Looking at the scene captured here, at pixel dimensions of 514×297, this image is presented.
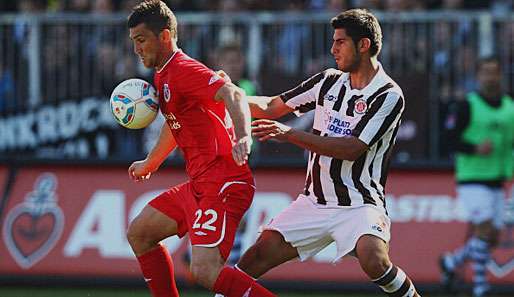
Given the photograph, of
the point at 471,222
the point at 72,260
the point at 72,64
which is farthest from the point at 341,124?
the point at 72,64

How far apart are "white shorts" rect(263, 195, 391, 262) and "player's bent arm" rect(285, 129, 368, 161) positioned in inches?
15.3

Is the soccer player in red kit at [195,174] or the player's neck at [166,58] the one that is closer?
the soccer player in red kit at [195,174]

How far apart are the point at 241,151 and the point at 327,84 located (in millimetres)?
1247

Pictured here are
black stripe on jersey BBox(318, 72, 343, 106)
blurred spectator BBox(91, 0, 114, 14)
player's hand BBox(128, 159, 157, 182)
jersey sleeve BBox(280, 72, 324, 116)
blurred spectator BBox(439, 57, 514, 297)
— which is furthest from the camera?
Answer: blurred spectator BBox(91, 0, 114, 14)

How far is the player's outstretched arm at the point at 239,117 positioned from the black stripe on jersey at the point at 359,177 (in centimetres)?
89

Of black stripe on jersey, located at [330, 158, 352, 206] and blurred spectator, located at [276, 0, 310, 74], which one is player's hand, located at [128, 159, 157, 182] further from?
blurred spectator, located at [276, 0, 310, 74]

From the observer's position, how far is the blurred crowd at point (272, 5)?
554 inches

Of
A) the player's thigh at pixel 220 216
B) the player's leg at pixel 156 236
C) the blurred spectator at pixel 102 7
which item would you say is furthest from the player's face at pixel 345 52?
the blurred spectator at pixel 102 7

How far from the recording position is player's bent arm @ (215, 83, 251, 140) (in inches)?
287

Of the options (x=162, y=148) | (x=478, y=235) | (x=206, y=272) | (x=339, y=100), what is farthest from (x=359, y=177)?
(x=478, y=235)

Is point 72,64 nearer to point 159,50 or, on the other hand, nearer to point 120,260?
point 120,260

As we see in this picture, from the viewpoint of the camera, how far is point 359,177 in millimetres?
7887

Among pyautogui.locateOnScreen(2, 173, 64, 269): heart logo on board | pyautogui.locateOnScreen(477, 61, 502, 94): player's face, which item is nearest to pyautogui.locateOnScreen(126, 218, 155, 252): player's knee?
pyautogui.locateOnScreen(2, 173, 64, 269): heart logo on board

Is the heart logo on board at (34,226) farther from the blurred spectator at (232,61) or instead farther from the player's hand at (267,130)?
the player's hand at (267,130)
